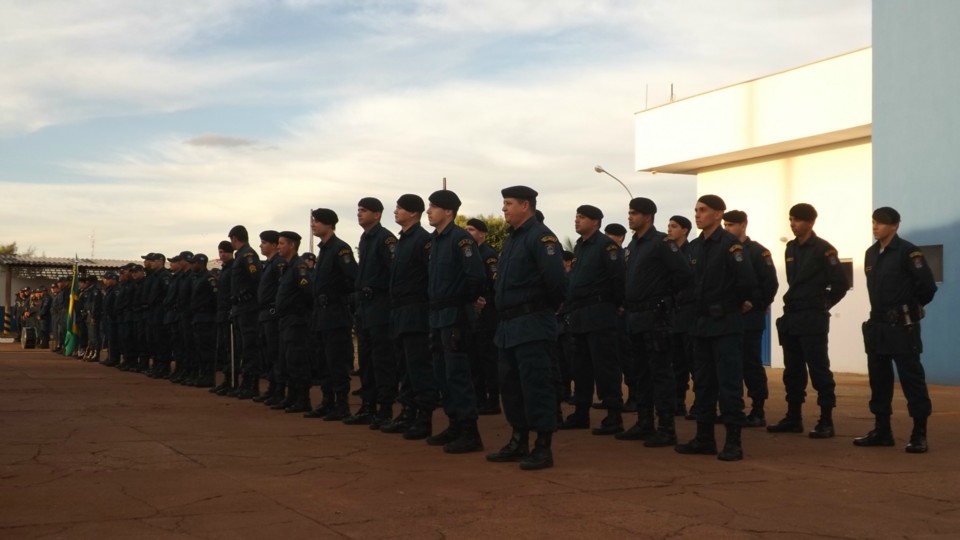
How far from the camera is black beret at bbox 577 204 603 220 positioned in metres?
9.45

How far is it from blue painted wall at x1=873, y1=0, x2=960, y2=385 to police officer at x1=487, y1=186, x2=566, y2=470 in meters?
11.0

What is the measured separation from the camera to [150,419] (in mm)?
10508

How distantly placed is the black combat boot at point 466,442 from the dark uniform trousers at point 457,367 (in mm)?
73

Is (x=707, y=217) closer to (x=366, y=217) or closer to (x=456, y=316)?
(x=456, y=316)

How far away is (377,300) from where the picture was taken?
966 cm

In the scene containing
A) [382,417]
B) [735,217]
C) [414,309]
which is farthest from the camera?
[735,217]

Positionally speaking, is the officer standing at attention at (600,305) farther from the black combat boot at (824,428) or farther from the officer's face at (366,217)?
the officer's face at (366,217)

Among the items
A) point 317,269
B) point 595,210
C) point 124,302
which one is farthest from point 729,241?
point 124,302

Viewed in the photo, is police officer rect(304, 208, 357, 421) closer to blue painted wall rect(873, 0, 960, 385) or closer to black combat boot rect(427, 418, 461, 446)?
black combat boot rect(427, 418, 461, 446)

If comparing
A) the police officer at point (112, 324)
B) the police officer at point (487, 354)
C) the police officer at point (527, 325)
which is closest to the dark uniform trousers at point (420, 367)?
the police officer at point (527, 325)

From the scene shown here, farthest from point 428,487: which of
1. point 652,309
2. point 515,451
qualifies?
point 652,309

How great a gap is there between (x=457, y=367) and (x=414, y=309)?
34.3 inches

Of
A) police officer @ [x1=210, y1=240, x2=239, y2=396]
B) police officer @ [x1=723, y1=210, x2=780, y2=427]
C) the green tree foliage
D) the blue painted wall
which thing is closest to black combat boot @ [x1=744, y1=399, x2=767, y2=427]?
police officer @ [x1=723, y1=210, x2=780, y2=427]

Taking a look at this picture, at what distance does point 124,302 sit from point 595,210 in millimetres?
12808
